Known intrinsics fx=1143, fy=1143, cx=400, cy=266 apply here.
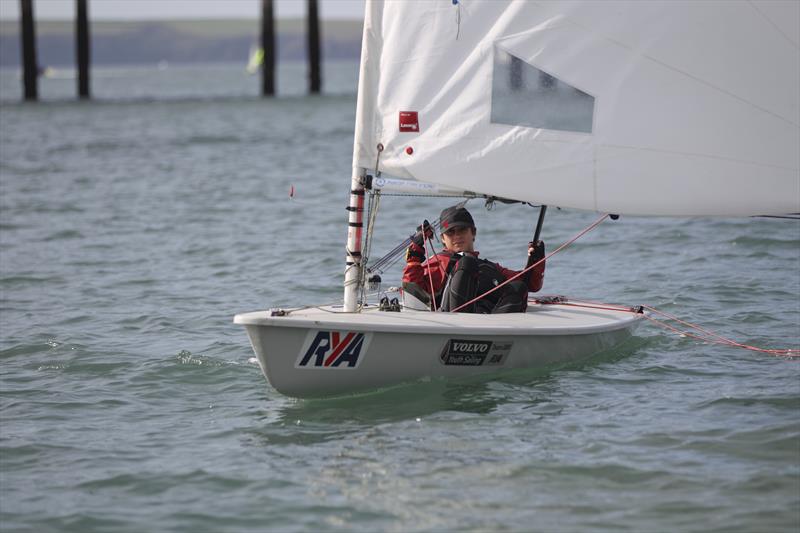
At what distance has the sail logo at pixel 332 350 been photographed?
6.89 m

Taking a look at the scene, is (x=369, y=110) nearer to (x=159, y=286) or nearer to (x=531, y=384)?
(x=531, y=384)

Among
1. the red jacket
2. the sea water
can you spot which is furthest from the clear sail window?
the red jacket

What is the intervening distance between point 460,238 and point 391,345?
114 centimetres

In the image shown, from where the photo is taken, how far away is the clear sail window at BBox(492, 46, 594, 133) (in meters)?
7.23

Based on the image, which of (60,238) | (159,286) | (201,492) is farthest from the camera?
(60,238)

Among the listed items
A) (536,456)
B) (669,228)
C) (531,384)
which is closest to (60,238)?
(669,228)

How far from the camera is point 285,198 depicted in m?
19.0

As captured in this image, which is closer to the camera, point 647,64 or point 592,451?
point 592,451

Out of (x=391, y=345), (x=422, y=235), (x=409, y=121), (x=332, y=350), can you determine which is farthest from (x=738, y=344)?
(x=332, y=350)

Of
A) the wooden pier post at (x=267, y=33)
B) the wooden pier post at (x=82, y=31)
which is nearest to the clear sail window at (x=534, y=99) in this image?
the wooden pier post at (x=267, y=33)

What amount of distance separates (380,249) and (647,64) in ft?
22.7

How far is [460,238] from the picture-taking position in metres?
7.84

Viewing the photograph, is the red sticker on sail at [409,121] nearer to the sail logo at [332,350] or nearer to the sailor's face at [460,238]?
the sailor's face at [460,238]

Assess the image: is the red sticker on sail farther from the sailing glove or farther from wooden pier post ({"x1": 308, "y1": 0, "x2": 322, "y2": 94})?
wooden pier post ({"x1": 308, "y1": 0, "x2": 322, "y2": 94})
